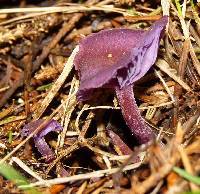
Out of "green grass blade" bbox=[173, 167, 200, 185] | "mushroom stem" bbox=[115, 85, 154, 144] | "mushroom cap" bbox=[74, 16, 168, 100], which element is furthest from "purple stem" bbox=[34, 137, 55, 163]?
"green grass blade" bbox=[173, 167, 200, 185]

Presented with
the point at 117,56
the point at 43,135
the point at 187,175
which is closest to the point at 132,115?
the point at 117,56

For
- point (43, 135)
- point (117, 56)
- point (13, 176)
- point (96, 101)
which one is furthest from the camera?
point (96, 101)

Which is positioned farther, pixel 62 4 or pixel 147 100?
pixel 62 4

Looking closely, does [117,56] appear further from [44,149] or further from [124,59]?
[44,149]

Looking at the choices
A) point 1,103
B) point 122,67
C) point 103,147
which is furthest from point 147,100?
point 1,103

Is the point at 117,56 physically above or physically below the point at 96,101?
above

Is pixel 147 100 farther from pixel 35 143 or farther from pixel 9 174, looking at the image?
pixel 9 174
